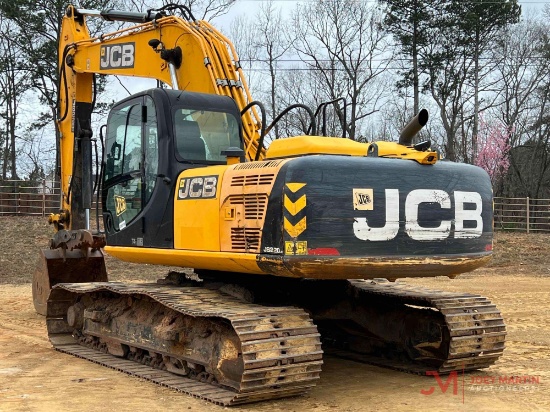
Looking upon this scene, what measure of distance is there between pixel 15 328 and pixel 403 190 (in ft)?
21.9

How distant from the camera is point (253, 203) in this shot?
21.6 feet

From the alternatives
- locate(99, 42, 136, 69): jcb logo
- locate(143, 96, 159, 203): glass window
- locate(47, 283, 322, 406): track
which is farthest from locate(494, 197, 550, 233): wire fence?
locate(47, 283, 322, 406): track

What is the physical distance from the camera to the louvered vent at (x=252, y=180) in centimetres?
646

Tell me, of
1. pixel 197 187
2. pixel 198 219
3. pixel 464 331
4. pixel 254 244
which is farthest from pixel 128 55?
pixel 464 331

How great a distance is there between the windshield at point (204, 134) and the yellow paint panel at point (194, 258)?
964 millimetres

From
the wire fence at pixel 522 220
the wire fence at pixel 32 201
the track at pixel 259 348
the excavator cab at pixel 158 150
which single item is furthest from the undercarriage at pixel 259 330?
the wire fence at pixel 522 220

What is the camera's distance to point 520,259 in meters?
23.3

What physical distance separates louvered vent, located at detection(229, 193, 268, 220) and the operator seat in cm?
115

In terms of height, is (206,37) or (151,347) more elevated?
(206,37)

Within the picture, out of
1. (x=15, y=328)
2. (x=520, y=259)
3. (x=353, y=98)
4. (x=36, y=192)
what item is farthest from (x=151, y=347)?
(x=353, y=98)

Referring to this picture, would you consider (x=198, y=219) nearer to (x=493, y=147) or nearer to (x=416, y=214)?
(x=416, y=214)

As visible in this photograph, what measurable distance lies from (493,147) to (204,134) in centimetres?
3559

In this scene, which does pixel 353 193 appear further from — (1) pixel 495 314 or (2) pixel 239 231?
(1) pixel 495 314

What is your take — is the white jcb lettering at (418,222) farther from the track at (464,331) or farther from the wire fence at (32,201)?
the wire fence at (32,201)
